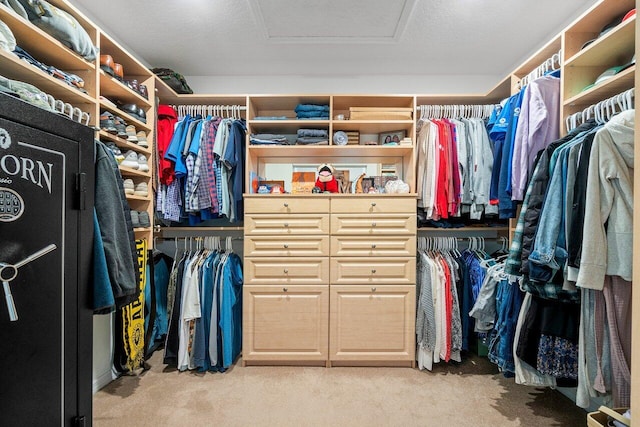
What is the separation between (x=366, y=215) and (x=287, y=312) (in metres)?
0.92

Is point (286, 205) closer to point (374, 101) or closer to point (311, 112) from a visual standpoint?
point (311, 112)

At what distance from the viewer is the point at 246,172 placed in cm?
240

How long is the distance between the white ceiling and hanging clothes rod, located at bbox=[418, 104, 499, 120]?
1.31 ft

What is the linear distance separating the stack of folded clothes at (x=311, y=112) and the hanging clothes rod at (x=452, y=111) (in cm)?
77

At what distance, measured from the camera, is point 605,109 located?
1.46 metres

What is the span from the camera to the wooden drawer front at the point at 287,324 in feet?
7.33

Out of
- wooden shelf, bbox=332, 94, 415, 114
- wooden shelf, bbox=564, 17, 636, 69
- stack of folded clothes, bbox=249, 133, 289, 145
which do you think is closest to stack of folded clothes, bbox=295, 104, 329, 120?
wooden shelf, bbox=332, 94, 415, 114

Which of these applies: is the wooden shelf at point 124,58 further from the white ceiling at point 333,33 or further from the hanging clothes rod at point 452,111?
the hanging clothes rod at point 452,111

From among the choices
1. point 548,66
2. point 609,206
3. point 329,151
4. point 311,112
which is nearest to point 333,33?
point 311,112

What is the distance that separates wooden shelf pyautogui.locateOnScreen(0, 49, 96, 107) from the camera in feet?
4.08

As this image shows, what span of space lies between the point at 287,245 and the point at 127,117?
4.43 ft

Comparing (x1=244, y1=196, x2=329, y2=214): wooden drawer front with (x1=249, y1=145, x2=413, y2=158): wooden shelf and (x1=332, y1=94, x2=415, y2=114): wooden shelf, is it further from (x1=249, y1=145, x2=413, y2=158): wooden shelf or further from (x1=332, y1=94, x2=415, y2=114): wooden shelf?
(x1=332, y1=94, x2=415, y2=114): wooden shelf

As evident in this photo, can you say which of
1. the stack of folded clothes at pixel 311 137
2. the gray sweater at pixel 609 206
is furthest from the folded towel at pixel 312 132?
the gray sweater at pixel 609 206

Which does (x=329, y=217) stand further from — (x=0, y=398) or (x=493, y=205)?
(x=0, y=398)
